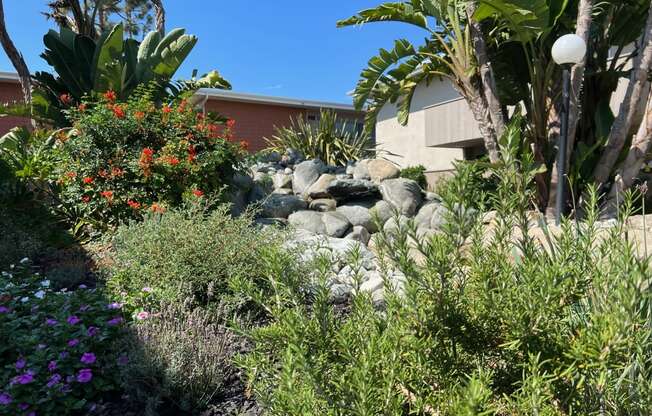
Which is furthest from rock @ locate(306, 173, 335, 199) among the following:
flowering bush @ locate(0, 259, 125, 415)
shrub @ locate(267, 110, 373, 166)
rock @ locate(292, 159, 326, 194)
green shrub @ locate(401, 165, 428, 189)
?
flowering bush @ locate(0, 259, 125, 415)

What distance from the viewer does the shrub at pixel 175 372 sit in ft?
8.71

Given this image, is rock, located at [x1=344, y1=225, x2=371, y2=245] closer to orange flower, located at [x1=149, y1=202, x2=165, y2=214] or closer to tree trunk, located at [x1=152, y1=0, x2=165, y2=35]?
orange flower, located at [x1=149, y1=202, x2=165, y2=214]

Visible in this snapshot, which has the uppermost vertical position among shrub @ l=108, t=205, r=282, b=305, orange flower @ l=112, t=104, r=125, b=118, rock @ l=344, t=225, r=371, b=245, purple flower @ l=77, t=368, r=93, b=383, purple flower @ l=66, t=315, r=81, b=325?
orange flower @ l=112, t=104, r=125, b=118

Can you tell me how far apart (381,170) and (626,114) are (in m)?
5.13

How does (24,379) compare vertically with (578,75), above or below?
below

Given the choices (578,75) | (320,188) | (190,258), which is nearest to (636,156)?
(578,75)

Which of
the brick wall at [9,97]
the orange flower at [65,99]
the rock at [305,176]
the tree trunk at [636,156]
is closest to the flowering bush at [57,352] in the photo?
the orange flower at [65,99]

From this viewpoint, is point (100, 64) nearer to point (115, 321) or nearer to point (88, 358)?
point (115, 321)

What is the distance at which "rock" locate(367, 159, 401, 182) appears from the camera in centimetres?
1089

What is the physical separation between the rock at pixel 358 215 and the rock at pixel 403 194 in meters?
0.71

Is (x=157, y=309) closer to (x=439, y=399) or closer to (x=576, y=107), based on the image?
(x=439, y=399)

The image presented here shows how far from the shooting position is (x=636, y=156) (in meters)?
7.16

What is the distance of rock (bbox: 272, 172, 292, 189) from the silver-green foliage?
909 cm

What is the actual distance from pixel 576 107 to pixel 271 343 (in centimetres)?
705
